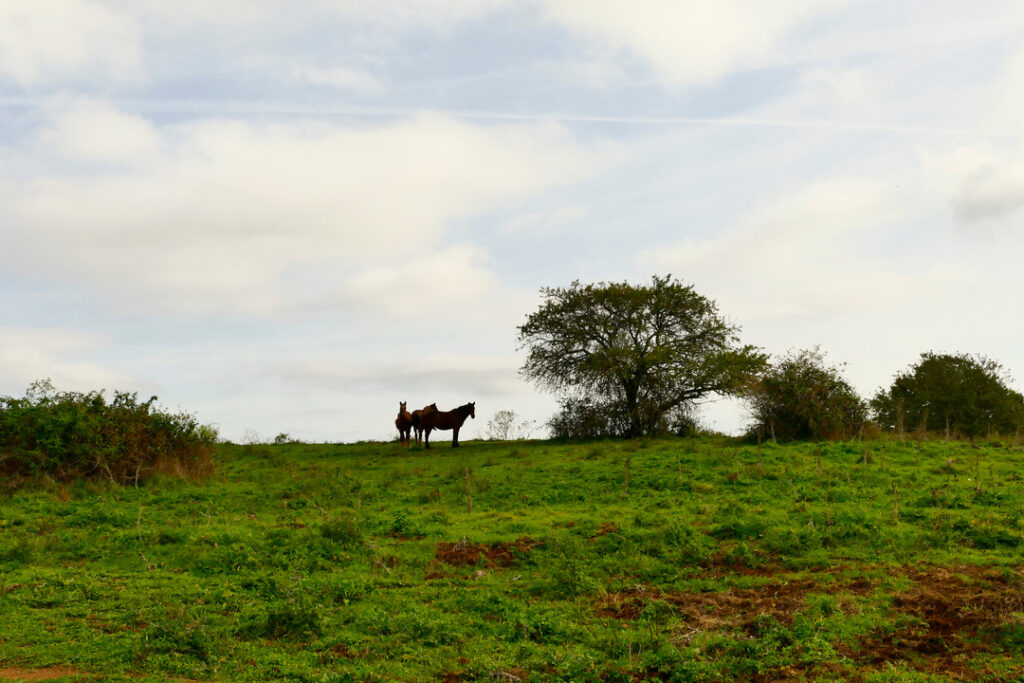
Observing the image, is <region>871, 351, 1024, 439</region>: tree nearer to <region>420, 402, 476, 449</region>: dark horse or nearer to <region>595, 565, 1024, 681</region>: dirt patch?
<region>420, 402, 476, 449</region>: dark horse

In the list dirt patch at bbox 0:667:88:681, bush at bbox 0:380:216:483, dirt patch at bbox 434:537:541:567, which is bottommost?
dirt patch at bbox 0:667:88:681

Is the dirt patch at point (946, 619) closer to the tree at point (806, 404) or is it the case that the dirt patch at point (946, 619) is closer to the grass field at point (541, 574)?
the grass field at point (541, 574)

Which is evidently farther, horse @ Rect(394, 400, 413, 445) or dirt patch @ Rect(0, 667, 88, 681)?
horse @ Rect(394, 400, 413, 445)

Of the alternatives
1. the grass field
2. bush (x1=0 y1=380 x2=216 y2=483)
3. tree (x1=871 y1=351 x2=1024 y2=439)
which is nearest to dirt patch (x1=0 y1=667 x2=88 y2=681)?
the grass field

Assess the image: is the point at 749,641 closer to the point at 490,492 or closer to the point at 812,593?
the point at 812,593

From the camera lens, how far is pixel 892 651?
10.4 metres

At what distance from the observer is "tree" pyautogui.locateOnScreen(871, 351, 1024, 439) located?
130 ft

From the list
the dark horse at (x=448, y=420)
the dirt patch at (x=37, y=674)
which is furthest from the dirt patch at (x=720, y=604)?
the dark horse at (x=448, y=420)

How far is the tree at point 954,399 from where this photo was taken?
130 feet

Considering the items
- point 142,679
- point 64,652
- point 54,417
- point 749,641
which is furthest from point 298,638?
point 54,417

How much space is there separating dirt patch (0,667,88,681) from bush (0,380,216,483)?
13067mm

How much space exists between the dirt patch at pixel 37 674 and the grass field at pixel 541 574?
0.07 meters

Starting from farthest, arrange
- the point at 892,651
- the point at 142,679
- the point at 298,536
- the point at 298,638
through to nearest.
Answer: the point at 298,536 < the point at 298,638 < the point at 892,651 < the point at 142,679

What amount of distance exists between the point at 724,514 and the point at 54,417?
1822cm
